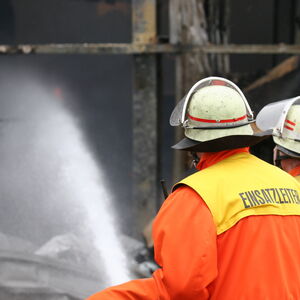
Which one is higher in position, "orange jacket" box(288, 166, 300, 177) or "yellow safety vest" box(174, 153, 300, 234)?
"yellow safety vest" box(174, 153, 300, 234)

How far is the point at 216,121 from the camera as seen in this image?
5.57 feet

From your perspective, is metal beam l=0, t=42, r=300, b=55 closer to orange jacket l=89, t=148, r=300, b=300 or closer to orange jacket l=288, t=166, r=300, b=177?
orange jacket l=288, t=166, r=300, b=177

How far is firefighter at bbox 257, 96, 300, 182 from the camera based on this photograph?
8.46 feet

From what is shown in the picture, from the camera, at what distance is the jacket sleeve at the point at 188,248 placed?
1.44m

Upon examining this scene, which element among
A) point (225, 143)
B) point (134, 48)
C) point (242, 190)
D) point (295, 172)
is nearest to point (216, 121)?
point (225, 143)

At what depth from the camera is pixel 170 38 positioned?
5.45 meters

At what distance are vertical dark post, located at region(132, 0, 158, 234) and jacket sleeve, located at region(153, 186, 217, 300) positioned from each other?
162 inches

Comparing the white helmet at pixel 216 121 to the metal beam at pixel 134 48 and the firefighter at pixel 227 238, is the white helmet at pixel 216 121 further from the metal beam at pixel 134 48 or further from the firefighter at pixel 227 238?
the metal beam at pixel 134 48

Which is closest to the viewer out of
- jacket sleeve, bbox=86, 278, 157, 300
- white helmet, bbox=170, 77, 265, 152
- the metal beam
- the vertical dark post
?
jacket sleeve, bbox=86, 278, 157, 300

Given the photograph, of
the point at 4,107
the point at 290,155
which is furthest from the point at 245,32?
the point at 290,155

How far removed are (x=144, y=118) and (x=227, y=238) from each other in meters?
4.20

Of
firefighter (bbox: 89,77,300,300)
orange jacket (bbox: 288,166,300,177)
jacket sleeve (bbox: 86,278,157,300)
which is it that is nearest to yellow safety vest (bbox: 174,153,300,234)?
firefighter (bbox: 89,77,300,300)

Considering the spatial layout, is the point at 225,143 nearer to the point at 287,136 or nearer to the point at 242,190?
the point at 242,190

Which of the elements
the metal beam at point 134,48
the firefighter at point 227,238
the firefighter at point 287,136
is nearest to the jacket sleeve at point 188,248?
the firefighter at point 227,238
